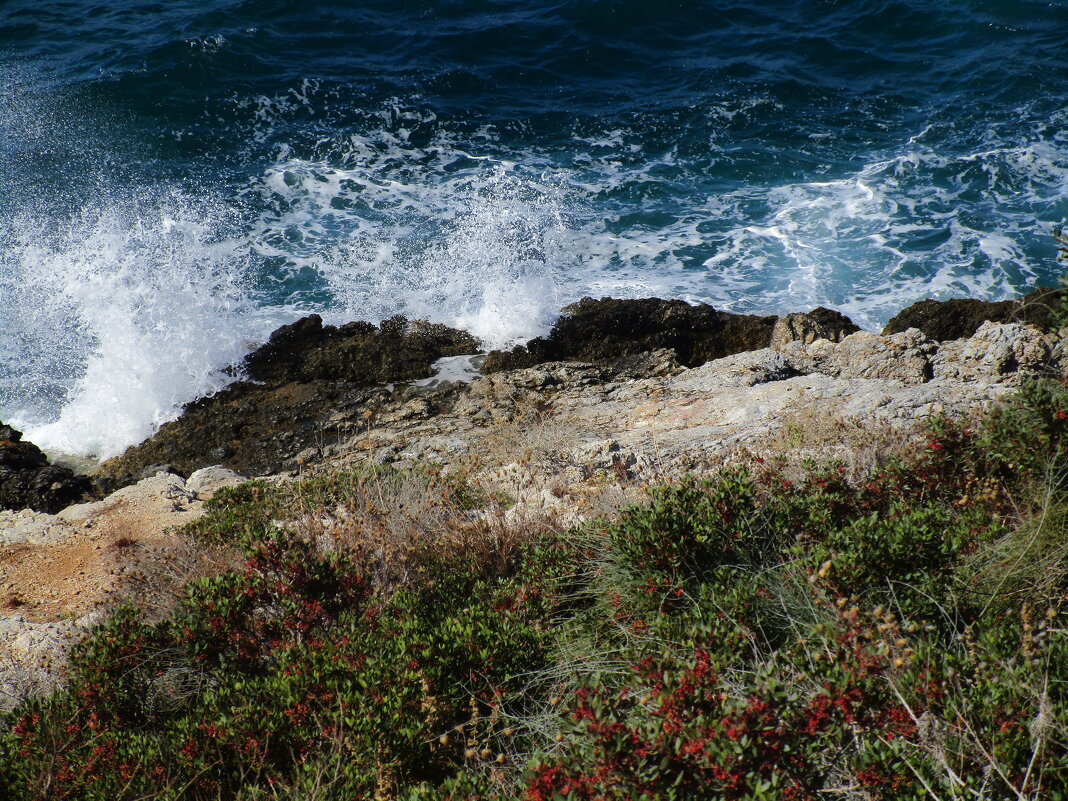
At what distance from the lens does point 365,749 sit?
3158 mm

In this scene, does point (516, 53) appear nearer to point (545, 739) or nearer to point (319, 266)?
point (319, 266)

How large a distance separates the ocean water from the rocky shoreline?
108 centimetres

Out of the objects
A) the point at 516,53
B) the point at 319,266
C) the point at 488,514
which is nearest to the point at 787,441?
the point at 488,514

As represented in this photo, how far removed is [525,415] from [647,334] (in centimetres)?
277

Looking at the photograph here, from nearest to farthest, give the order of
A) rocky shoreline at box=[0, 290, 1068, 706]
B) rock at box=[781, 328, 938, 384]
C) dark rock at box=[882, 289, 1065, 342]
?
rocky shoreline at box=[0, 290, 1068, 706] → rock at box=[781, 328, 938, 384] → dark rock at box=[882, 289, 1065, 342]

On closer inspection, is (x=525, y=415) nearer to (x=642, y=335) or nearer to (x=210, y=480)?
→ (x=642, y=335)

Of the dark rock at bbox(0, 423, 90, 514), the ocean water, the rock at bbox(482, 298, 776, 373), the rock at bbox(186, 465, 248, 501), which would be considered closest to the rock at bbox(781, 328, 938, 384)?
the rock at bbox(482, 298, 776, 373)

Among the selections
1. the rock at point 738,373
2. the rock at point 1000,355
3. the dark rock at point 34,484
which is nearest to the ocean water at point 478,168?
the dark rock at point 34,484

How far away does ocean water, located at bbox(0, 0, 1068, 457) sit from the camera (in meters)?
12.0

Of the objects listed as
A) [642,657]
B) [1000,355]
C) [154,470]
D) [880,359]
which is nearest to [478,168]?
[154,470]

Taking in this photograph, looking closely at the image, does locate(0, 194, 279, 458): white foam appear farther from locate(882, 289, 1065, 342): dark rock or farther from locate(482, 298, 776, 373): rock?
locate(882, 289, 1065, 342): dark rock

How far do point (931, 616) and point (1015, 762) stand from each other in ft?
3.28

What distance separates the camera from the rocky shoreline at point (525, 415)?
18.9ft

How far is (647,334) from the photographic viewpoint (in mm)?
10281
